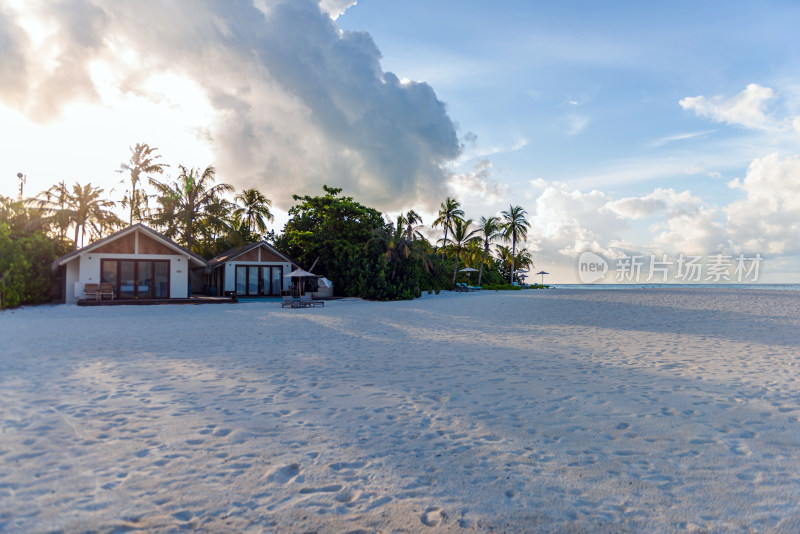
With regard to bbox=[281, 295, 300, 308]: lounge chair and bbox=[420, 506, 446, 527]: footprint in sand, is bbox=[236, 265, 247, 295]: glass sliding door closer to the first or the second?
bbox=[281, 295, 300, 308]: lounge chair

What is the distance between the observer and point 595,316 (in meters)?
16.0

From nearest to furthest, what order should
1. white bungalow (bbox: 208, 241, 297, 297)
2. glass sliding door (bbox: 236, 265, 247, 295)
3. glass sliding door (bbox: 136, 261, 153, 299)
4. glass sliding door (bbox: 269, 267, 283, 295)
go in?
1. glass sliding door (bbox: 136, 261, 153, 299)
2. white bungalow (bbox: 208, 241, 297, 297)
3. glass sliding door (bbox: 236, 265, 247, 295)
4. glass sliding door (bbox: 269, 267, 283, 295)

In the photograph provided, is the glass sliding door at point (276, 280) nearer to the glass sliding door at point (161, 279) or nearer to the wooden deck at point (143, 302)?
the wooden deck at point (143, 302)

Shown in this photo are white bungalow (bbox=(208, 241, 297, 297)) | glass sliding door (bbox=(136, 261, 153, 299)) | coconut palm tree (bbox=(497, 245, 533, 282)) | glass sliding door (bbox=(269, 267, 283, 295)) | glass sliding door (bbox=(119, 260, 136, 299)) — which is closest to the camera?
glass sliding door (bbox=(119, 260, 136, 299))

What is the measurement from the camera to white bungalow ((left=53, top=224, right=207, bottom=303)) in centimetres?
2161

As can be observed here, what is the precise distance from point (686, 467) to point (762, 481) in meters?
0.45

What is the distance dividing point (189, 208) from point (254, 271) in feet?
23.1

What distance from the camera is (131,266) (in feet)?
74.4

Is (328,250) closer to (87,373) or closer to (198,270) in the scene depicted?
(198,270)

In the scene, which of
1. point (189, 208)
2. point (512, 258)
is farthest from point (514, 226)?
point (189, 208)

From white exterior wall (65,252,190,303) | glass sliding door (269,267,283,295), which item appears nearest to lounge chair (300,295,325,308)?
white exterior wall (65,252,190,303)

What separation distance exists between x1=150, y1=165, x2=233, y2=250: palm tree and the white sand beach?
23.5 metres

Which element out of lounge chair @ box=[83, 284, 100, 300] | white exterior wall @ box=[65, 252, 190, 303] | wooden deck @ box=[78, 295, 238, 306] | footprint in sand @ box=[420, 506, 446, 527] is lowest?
footprint in sand @ box=[420, 506, 446, 527]

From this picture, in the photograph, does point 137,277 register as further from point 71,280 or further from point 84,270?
point 71,280
